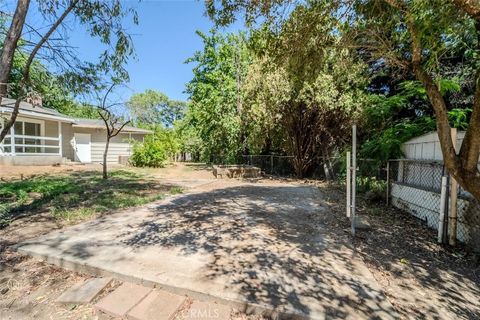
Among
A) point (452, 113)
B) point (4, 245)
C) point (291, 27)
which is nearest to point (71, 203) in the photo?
point (4, 245)

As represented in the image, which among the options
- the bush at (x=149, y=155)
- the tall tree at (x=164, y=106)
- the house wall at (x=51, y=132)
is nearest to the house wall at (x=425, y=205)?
the bush at (x=149, y=155)

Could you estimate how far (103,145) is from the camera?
1842cm

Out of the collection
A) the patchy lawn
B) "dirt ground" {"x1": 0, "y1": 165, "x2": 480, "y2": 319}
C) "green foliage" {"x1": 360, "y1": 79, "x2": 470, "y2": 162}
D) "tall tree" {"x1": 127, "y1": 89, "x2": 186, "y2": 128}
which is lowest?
"dirt ground" {"x1": 0, "y1": 165, "x2": 480, "y2": 319}

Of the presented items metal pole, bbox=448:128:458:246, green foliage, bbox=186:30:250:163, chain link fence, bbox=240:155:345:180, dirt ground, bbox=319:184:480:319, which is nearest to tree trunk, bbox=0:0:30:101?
dirt ground, bbox=319:184:480:319

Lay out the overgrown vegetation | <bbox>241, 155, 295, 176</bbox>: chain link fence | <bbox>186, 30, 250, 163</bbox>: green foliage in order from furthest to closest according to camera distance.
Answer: <bbox>186, 30, 250, 163</bbox>: green foliage → <bbox>241, 155, 295, 176</bbox>: chain link fence → the overgrown vegetation

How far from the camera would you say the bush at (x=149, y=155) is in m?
16.1

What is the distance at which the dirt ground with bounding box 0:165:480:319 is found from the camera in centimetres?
230

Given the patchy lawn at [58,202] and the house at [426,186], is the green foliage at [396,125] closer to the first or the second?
the house at [426,186]

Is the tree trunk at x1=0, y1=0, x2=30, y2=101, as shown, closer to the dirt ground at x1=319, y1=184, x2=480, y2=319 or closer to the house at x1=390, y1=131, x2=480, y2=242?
the dirt ground at x1=319, y1=184, x2=480, y2=319

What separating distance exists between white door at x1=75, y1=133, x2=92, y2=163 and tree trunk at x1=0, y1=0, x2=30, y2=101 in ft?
48.2

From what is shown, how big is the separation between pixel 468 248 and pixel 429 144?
2292 millimetres

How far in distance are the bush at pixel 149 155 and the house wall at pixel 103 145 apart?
8.30 feet

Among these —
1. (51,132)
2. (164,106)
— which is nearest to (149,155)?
(51,132)

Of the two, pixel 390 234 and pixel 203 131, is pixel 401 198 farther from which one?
pixel 203 131
